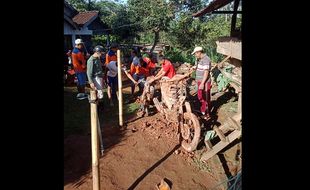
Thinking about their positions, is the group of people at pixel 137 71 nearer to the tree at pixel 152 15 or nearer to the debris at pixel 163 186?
the debris at pixel 163 186

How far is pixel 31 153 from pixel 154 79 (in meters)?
7.46

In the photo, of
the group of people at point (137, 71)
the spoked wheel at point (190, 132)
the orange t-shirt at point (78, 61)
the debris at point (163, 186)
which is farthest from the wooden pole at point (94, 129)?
the orange t-shirt at point (78, 61)

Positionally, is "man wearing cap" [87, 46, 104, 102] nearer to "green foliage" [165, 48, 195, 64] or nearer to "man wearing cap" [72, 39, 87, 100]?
"man wearing cap" [72, 39, 87, 100]

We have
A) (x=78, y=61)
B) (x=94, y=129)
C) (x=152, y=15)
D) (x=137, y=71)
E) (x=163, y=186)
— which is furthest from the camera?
(x=152, y=15)

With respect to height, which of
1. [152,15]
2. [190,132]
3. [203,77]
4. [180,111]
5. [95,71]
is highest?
[152,15]

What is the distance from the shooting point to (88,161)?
588cm

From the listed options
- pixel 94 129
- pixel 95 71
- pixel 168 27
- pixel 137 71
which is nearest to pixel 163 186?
pixel 94 129

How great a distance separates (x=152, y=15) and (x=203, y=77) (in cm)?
1856

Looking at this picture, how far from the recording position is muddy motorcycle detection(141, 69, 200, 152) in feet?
21.2

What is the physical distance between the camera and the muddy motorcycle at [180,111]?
255 inches

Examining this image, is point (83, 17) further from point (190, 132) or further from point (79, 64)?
point (190, 132)

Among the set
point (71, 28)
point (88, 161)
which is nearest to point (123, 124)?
point (88, 161)

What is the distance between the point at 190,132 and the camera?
6617 mm
